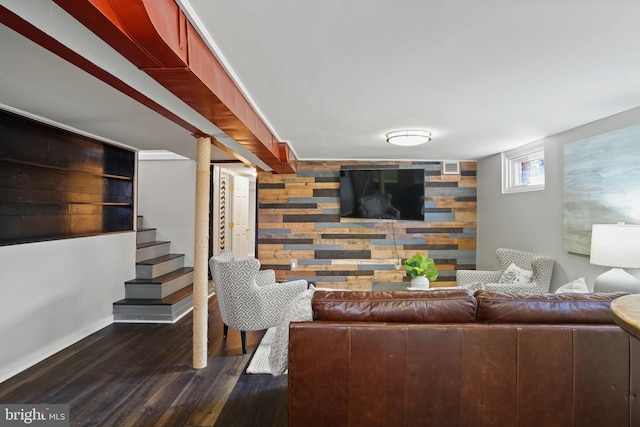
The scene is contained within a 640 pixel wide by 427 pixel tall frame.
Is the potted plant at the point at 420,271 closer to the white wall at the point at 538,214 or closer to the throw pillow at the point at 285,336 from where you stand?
the white wall at the point at 538,214

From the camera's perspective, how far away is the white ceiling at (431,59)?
142 centimetres

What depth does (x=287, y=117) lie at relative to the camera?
2.98 meters

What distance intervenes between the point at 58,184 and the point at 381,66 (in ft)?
11.3

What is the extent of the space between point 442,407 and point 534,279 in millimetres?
2466

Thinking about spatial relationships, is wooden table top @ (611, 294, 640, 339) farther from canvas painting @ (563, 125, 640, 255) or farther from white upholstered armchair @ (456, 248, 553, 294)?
canvas painting @ (563, 125, 640, 255)

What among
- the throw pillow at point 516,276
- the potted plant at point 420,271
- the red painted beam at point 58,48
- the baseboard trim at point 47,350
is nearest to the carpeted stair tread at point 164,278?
the baseboard trim at point 47,350

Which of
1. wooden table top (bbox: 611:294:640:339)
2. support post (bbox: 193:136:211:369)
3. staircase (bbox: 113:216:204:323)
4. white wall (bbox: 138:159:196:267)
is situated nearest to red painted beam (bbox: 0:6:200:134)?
support post (bbox: 193:136:211:369)

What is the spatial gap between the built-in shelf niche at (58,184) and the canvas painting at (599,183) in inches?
204

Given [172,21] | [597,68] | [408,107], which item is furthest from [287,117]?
[597,68]

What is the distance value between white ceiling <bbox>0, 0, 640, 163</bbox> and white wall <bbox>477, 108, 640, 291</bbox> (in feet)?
0.68

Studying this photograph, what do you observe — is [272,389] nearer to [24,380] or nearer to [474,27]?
[24,380]

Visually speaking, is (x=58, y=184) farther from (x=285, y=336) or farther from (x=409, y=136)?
(x=409, y=136)

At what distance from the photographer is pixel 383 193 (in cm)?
516

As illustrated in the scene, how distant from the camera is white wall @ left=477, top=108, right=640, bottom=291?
3.08 m
